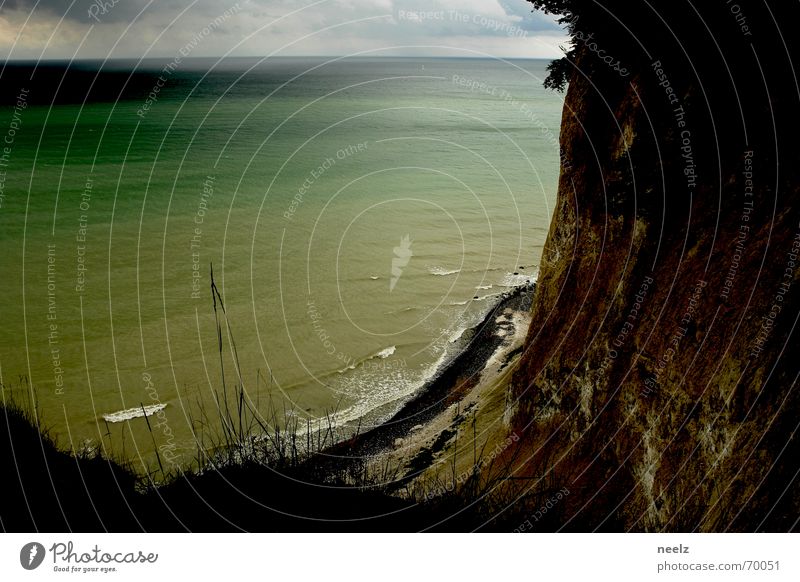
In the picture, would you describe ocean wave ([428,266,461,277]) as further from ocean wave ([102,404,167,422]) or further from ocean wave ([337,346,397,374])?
ocean wave ([102,404,167,422])

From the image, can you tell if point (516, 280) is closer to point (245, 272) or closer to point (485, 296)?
point (485, 296)

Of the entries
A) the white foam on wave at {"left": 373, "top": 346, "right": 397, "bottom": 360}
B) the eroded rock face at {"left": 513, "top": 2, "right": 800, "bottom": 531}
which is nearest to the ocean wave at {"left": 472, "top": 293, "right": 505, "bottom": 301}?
the white foam on wave at {"left": 373, "top": 346, "right": 397, "bottom": 360}

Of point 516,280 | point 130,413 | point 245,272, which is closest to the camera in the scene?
point 130,413
